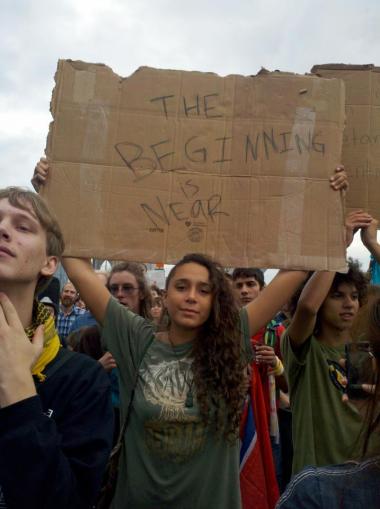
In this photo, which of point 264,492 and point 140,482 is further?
point 264,492

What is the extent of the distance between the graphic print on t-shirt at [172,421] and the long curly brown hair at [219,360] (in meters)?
0.05

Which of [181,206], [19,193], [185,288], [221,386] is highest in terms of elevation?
[181,206]

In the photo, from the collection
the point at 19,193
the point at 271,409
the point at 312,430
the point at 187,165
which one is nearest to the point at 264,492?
the point at 312,430

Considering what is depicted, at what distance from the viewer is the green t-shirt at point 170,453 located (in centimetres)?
203

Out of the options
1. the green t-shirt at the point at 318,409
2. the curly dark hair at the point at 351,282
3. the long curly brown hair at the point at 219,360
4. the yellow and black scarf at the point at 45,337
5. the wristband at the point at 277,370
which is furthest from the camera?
the wristband at the point at 277,370

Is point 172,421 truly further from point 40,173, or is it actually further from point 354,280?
point 354,280

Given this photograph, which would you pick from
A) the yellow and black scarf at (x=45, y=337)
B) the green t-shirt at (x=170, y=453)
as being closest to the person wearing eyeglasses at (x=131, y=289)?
the green t-shirt at (x=170, y=453)

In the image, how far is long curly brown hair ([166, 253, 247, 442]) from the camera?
213 centimetres

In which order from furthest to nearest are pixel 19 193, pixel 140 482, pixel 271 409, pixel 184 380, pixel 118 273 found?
pixel 118 273 → pixel 271 409 → pixel 184 380 → pixel 140 482 → pixel 19 193

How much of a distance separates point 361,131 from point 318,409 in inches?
55.3

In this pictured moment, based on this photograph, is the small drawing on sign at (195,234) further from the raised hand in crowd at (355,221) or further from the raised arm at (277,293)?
the raised hand in crowd at (355,221)

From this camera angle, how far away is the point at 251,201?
95.3 inches

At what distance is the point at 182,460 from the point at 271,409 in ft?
4.92

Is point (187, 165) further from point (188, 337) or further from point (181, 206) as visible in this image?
point (188, 337)
